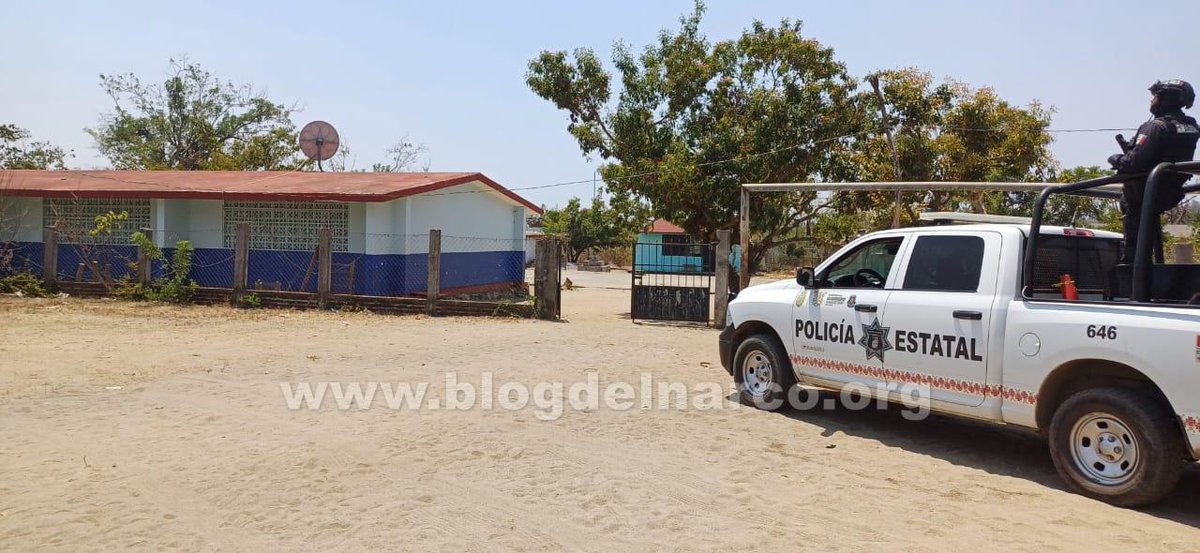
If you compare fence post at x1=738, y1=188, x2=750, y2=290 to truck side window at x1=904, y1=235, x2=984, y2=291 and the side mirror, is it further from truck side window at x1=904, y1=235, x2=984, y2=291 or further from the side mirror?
truck side window at x1=904, y1=235, x2=984, y2=291

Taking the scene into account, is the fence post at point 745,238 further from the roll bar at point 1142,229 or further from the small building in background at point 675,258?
the roll bar at point 1142,229

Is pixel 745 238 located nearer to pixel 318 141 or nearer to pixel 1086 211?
pixel 1086 211

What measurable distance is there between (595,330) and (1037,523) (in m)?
9.55

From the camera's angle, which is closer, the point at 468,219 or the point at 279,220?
the point at 279,220

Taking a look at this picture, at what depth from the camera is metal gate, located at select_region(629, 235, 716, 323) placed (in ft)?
49.1

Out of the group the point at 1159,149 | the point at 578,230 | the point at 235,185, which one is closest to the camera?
the point at 1159,149

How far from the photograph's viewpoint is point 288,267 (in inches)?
733

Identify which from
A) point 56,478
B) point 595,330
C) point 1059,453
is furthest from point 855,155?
point 56,478

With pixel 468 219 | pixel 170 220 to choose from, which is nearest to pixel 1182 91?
pixel 468 219

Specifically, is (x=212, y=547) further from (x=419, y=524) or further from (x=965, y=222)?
(x=965, y=222)

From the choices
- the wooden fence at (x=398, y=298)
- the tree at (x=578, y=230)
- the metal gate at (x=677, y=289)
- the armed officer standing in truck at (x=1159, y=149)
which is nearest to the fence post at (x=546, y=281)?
the wooden fence at (x=398, y=298)

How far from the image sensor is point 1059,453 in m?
5.52

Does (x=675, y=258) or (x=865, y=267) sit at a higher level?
(x=675, y=258)

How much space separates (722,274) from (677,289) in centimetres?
111
